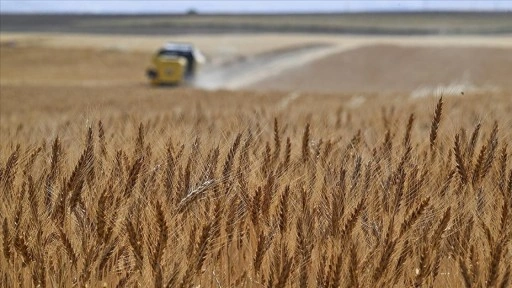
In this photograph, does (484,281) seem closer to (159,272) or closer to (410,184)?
(410,184)

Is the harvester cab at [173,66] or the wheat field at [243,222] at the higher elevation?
the wheat field at [243,222]

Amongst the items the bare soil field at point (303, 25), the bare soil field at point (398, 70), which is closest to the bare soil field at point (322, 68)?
the bare soil field at point (398, 70)

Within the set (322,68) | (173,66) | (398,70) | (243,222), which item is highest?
(243,222)

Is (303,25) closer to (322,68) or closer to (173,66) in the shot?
(322,68)

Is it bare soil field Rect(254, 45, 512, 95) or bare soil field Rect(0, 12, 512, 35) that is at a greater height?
bare soil field Rect(254, 45, 512, 95)

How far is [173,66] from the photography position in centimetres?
3034

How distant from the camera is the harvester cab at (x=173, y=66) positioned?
1192 inches

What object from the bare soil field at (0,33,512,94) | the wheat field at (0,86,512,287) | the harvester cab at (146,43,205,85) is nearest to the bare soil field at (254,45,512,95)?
the bare soil field at (0,33,512,94)

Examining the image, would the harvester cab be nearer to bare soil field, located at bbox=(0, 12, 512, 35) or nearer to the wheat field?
the wheat field

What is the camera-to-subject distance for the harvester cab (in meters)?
30.3

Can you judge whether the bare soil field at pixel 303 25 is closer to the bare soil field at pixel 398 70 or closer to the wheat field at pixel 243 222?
the bare soil field at pixel 398 70

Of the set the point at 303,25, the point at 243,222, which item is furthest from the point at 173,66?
the point at 303,25

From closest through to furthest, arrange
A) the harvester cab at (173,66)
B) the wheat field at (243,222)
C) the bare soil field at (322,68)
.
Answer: the wheat field at (243,222)
the harvester cab at (173,66)
the bare soil field at (322,68)

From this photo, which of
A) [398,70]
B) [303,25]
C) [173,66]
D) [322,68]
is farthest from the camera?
[303,25]
